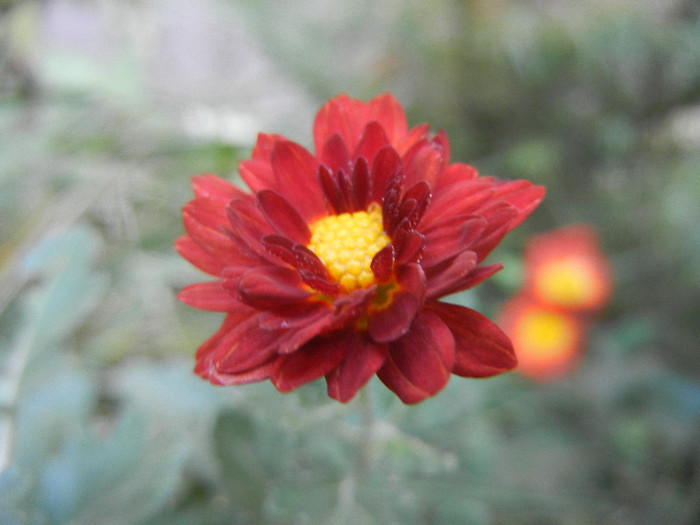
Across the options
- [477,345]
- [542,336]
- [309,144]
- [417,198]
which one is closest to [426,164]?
[417,198]

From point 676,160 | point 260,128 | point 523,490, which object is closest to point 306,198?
point 523,490

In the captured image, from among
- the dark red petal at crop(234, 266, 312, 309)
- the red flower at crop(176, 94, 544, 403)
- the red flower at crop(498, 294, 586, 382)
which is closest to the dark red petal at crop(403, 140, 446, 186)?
the red flower at crop(176, 94, 544, 403)

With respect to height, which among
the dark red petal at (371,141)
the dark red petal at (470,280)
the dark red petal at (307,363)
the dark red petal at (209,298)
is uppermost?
the dark red petal at (371,141)

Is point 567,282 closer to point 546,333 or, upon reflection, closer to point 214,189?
point 546,333

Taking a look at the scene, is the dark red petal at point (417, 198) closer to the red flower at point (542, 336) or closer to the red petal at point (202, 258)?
the red petal at point (202, 258)

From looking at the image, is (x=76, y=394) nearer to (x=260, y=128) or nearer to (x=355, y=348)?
(x=355, y=348)

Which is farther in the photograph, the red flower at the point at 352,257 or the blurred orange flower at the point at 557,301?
the blurred orange flower at the point at 557,301

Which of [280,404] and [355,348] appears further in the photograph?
[280,404]

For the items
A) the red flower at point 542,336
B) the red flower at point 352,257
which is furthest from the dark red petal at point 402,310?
the red flower at point 542,336
